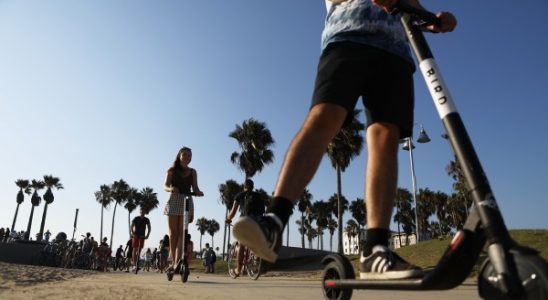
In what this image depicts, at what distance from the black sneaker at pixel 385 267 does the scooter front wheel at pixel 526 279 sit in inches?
10.7

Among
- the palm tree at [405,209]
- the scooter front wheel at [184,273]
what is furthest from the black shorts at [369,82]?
the palm tree at [405,209]

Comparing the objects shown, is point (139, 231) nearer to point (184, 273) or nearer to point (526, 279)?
point (184, 273)

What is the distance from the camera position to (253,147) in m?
36.0

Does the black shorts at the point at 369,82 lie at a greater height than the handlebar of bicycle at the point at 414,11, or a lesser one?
lesser

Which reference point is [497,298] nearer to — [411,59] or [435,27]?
[435,27]

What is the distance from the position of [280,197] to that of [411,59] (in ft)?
4.11

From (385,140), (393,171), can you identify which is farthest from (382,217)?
(385,140)

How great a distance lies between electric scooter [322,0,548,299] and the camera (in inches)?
43.3

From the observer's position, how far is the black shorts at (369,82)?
201 cm

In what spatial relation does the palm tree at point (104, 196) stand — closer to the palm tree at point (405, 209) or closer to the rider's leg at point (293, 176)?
the palm tree at point (405, 209)

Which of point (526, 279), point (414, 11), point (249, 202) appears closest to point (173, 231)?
point (249, 202)

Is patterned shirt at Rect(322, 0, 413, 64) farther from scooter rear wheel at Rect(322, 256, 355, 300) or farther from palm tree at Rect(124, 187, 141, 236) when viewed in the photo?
palm tree at Rect(124, 187, 141, 236)

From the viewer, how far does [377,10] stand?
2.29 m

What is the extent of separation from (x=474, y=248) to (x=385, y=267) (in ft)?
1.71
